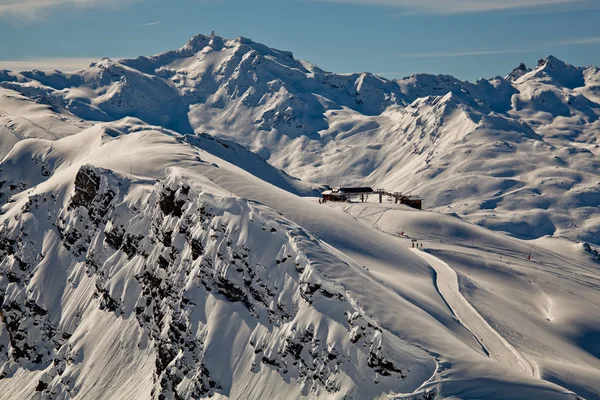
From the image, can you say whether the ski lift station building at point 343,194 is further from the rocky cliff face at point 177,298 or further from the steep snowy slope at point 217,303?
the rocky cliff face at point 177,298

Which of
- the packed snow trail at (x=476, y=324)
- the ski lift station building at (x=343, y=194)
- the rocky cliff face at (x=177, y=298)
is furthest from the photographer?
the ski lift station building at (x=343, y=194)

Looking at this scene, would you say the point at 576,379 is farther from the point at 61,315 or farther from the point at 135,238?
the point at 61,315

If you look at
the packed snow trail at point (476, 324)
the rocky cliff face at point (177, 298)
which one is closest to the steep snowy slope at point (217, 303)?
the rocky cliff face at point (177, 298)

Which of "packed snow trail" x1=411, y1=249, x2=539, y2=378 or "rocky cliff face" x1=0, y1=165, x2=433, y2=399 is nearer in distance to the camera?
"rocky cliff face" x1=0, y1=165, x2=433, y2=399

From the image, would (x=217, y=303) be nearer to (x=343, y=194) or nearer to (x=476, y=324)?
(x=476, y=324)

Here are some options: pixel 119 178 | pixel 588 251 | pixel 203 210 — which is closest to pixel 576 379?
pixel 203 210

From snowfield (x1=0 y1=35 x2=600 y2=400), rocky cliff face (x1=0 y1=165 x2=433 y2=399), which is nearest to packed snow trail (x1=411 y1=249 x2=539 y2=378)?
snowfield (x1=0 y1=35 x2=600 y2=400)

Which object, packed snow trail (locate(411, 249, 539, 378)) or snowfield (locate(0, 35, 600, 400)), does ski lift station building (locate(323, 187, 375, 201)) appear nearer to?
snowfield (locate(0, 35, 600, 400))
